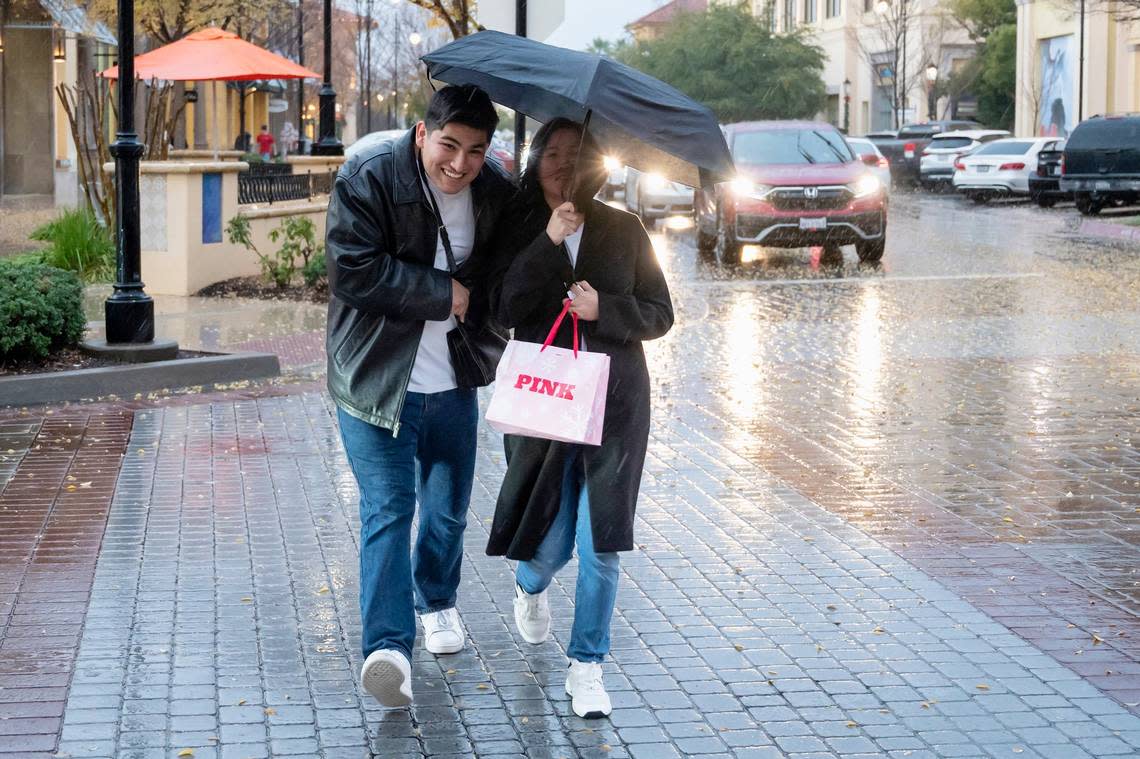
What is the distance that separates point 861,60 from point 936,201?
30947 millimetres

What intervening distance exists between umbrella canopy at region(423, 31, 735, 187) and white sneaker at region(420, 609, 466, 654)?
5.44 feet

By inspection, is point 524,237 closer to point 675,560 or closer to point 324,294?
point 675,560

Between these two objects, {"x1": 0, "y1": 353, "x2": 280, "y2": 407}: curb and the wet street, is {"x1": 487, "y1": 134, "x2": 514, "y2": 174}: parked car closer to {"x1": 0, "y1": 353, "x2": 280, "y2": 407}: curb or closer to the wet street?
the wet street

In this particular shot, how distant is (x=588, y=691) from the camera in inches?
191

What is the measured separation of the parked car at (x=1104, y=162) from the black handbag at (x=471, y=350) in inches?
1054

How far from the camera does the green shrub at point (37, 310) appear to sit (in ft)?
33.5

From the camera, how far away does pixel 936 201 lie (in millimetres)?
37375

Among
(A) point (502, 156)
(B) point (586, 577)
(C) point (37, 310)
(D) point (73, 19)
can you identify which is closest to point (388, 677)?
(B) point (586, 577)

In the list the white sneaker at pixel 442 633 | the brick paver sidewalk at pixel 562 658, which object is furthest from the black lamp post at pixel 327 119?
the white sneaker at pixel 442 633

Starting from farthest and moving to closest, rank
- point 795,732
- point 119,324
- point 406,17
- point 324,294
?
point 406,17
point 324,294
point 119,324
point 795,732

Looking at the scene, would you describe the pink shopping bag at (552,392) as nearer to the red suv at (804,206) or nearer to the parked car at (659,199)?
the red suv at (804,206)

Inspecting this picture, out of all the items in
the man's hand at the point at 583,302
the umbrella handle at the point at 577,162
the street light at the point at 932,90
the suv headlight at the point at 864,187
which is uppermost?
the street light at the point at 932,90

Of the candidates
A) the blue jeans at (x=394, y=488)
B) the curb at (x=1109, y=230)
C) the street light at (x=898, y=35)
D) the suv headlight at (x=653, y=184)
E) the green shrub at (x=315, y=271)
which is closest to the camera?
the blue jeans at (x=394, y=488)

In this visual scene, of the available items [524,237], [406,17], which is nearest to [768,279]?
[524,237]
